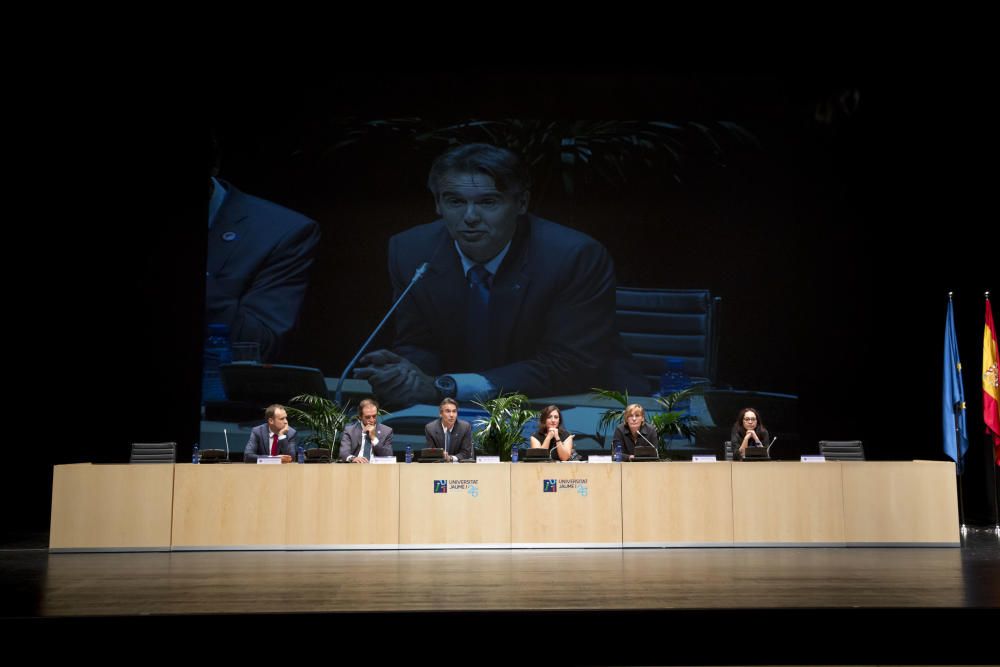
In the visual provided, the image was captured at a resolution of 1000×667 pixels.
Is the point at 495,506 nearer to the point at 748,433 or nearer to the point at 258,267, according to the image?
the point at 748,433

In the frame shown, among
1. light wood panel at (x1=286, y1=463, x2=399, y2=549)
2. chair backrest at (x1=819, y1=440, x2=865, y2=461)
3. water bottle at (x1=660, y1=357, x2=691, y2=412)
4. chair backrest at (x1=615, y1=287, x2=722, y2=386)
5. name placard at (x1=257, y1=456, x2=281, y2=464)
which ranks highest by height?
chair backrest at (x1=615, y1=287, x2=722, y2=386)

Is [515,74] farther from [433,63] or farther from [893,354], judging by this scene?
[893,354]

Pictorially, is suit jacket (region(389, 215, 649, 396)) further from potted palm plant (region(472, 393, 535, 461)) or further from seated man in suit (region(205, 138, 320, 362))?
seated man in suit (region(205, 138, 320, 362))

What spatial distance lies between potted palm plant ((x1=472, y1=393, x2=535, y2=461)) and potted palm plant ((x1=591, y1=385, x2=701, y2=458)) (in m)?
0.84

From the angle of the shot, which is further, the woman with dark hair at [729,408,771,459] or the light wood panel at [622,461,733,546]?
the woman with dark hair at [729,408,771,459]

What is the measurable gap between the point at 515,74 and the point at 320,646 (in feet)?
25.9

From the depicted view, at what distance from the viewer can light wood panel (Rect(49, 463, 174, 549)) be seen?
608cm

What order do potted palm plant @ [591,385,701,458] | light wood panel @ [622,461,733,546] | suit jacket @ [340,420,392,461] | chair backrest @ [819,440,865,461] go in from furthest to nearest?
1. potted palm plant @ [591,385,701,458]
2. chair backrest @ [819,440,865,461]
3. suit jacket @ [340,420,392,461]
4. light wood panel @ [622,461,733,546]

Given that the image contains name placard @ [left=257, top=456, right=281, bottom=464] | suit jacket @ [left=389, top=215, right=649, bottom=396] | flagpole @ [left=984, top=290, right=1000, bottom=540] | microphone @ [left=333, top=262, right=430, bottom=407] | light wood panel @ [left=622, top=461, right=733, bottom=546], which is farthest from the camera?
suit jacket @ [left=389, top=215, right=649, bottom=396]

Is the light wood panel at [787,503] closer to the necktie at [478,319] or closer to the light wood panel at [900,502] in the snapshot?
the light wood panel at [900,502]

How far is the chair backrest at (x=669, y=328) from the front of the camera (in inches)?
364

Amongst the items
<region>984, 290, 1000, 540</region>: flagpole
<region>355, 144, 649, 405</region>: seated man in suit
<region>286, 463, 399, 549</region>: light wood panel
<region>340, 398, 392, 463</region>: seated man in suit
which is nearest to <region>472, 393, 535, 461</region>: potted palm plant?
<region>355, 144, 649, 405</region>: seated man in suit

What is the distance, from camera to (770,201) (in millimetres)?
9523

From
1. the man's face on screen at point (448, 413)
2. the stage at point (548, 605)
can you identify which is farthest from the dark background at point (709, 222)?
the stage at point (548, 605)
